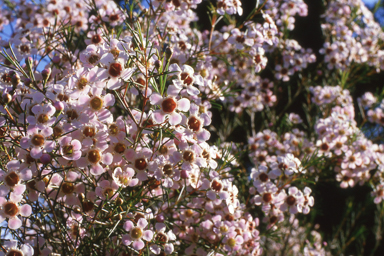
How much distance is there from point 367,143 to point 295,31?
105 inches

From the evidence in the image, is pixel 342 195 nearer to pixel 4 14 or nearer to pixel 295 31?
pixel 295 31

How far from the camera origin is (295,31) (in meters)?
4.18

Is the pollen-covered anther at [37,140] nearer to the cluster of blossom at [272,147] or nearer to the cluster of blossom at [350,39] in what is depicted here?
the cluster of blossom at [272,147]

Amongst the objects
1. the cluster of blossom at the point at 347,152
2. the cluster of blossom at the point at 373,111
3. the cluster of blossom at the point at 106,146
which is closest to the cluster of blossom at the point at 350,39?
the cluster of blossom at the point at 373,111

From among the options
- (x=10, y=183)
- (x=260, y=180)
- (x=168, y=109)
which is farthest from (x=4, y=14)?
(x=260, y=180)

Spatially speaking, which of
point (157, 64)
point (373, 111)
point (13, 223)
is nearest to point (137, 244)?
point (13, 223)

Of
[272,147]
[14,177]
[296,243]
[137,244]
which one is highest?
[14,177]

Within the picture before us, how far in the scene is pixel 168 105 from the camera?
848 mm

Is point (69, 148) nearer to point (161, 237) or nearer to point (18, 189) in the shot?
point (18, 189)

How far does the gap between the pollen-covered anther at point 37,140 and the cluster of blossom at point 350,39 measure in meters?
2.53

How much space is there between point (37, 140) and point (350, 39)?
2694 mm

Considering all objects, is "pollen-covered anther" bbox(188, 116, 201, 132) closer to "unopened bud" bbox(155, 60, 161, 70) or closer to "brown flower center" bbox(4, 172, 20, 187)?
"unopened bud" bbox(155, 60, 161, 70)

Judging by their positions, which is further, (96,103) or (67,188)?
(67,188)

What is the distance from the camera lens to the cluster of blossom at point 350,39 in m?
2.63
